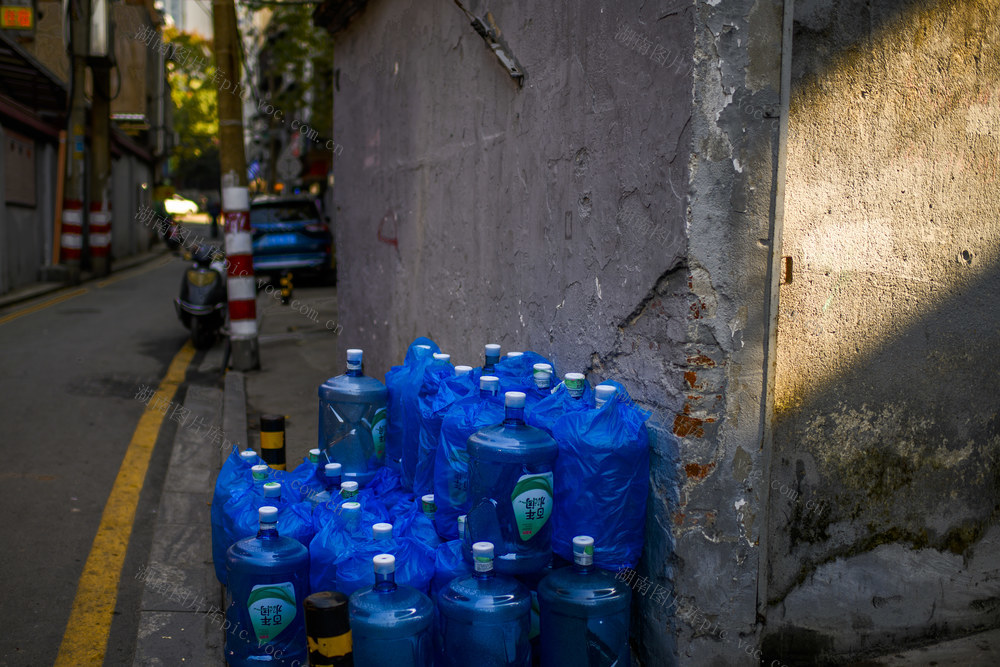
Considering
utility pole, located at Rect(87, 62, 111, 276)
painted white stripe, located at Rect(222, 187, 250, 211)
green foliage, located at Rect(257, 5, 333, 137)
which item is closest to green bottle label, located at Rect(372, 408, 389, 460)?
painted white stripe, located at Rect(222, 187, 250, 211)

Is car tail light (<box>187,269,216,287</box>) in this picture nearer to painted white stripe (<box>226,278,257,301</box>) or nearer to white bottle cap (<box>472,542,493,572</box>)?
painted white stripe (<box>226,278,257,301</box>)

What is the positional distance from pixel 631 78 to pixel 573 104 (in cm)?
52

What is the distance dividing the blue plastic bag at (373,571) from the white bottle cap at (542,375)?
2.83 ft

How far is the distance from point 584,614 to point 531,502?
438mm

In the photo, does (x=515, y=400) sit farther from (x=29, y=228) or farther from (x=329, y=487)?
(x=29, y=228)

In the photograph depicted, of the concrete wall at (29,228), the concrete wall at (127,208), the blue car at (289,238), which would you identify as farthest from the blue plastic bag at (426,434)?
the concrete wall at (127,208)

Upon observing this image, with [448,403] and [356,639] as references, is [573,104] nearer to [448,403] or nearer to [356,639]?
[448,403]

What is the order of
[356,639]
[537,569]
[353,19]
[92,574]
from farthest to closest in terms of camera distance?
[353,19] → [92,574] → [537,569] → [356,639]

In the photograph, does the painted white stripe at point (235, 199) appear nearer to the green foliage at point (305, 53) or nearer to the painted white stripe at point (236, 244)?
the painted white stripe at point (236, 244)

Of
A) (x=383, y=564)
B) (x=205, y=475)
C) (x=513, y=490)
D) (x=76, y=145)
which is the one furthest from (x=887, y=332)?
(x=76, y=145)

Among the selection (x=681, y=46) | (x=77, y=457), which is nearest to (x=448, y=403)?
(x=681, y=46)

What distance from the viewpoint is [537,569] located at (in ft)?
10.5

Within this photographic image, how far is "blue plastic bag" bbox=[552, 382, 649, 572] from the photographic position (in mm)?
3146

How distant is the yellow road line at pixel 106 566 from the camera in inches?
150
